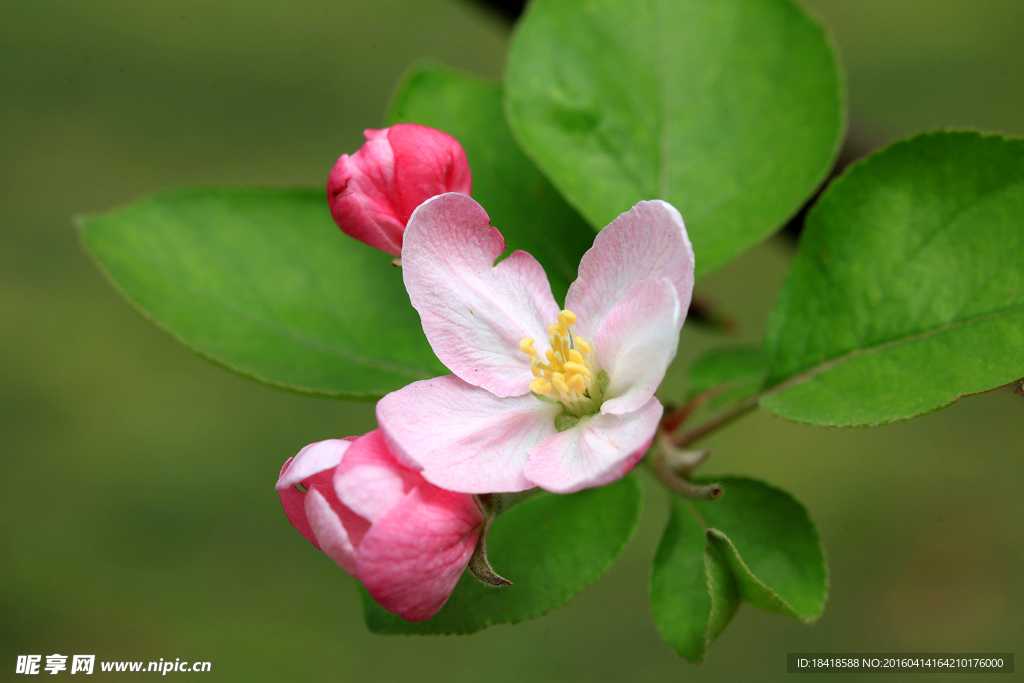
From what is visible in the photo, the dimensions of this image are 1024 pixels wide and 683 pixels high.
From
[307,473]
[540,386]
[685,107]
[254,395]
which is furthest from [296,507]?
[254,395]

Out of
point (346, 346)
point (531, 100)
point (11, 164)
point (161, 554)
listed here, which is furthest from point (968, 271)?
point (11, 164)

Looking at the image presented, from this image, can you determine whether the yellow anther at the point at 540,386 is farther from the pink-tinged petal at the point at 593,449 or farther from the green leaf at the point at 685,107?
the green leaf at the point at 685,107

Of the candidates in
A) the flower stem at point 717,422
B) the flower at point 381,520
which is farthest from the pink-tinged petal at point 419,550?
the flower stem at point 717,422

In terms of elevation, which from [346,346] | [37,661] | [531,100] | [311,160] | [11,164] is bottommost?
[37,661]

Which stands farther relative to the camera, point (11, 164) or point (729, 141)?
point (11, 164)

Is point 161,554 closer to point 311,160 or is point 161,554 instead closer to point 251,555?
point 251,555
